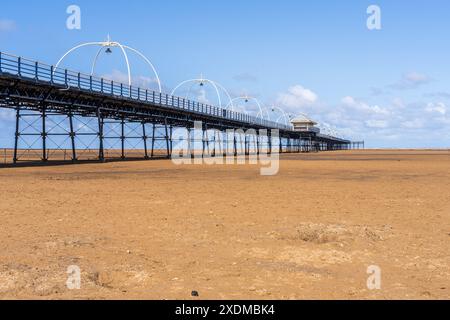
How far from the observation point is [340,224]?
35.3 ft

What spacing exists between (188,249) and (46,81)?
2671 centimetres

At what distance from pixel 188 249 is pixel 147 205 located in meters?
5.42

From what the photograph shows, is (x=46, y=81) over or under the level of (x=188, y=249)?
over

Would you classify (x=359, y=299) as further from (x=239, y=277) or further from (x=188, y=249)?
(x=188, y=249)

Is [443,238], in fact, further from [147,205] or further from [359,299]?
[147,205]

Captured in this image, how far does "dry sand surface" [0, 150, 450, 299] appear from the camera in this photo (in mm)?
6371

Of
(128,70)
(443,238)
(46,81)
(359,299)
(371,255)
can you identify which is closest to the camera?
(359,299)

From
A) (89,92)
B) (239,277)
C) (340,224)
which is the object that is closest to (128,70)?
(89,92)

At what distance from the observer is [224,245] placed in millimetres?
8945

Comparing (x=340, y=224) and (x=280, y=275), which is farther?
(x=340, y=224)

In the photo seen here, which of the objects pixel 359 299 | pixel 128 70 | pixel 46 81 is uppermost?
pixel 128 70

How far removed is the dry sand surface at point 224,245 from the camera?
637 cm

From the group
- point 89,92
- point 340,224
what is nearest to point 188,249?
point 340,224

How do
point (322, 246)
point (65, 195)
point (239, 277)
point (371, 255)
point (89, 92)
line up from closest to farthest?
point (239, 277) < point (371, 255) < point (322, 246) < point (65, 195) < point (89, 92)
